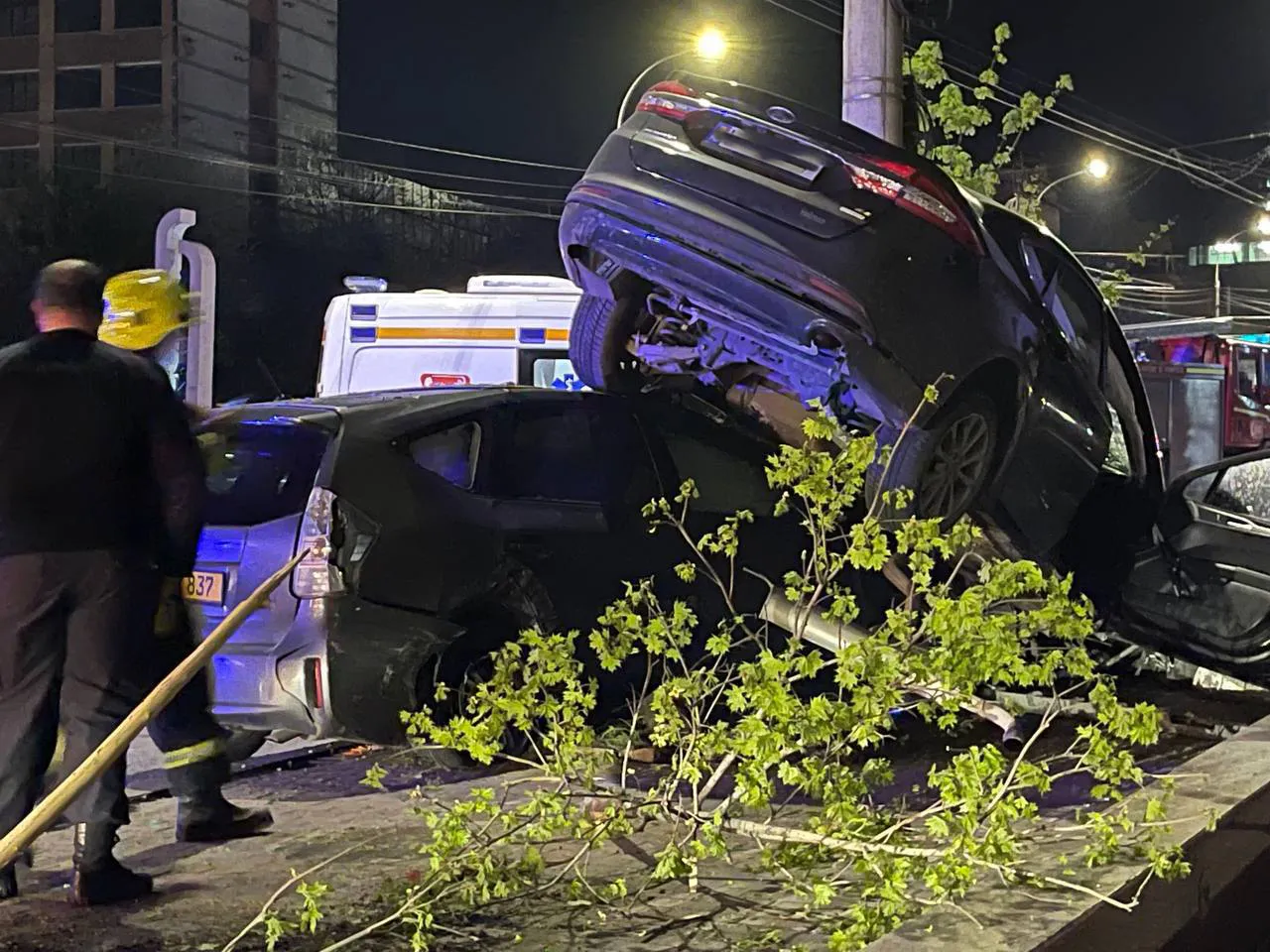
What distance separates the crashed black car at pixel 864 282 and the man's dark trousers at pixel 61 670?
2534mm

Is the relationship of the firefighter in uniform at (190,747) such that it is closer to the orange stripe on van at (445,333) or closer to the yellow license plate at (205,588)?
the yellow license plate at (205,588)

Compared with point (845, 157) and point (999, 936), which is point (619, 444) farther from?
point (999, 936)

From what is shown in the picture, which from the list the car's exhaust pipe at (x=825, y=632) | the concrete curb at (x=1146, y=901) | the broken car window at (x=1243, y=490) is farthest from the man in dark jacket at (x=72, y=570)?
the broken car window at (x=1243, y=490)

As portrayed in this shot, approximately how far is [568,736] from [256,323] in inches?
1274

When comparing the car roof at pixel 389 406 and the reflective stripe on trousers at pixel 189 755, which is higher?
the car roof at pixel 389 406

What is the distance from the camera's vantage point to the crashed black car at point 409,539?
4.60 metres

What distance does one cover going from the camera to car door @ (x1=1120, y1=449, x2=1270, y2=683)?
19.2ft

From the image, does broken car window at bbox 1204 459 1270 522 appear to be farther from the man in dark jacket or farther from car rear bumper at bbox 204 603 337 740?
the man in dark jacket

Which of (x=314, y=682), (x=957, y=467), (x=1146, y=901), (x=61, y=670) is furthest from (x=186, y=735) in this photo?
(x=957, y=467)

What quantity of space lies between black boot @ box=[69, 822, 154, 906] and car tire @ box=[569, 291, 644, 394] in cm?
295

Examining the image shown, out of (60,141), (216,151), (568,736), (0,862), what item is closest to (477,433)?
(568,736)

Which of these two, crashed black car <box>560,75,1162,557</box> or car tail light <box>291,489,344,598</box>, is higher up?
crashed black car <box>560,75,1162,557</box>

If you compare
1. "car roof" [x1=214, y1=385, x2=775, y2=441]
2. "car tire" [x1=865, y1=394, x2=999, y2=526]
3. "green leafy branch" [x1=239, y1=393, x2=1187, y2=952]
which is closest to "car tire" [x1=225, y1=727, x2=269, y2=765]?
"car roof" [x1=214, y1=385, x2=775, y2=441]

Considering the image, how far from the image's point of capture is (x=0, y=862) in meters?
2.77
